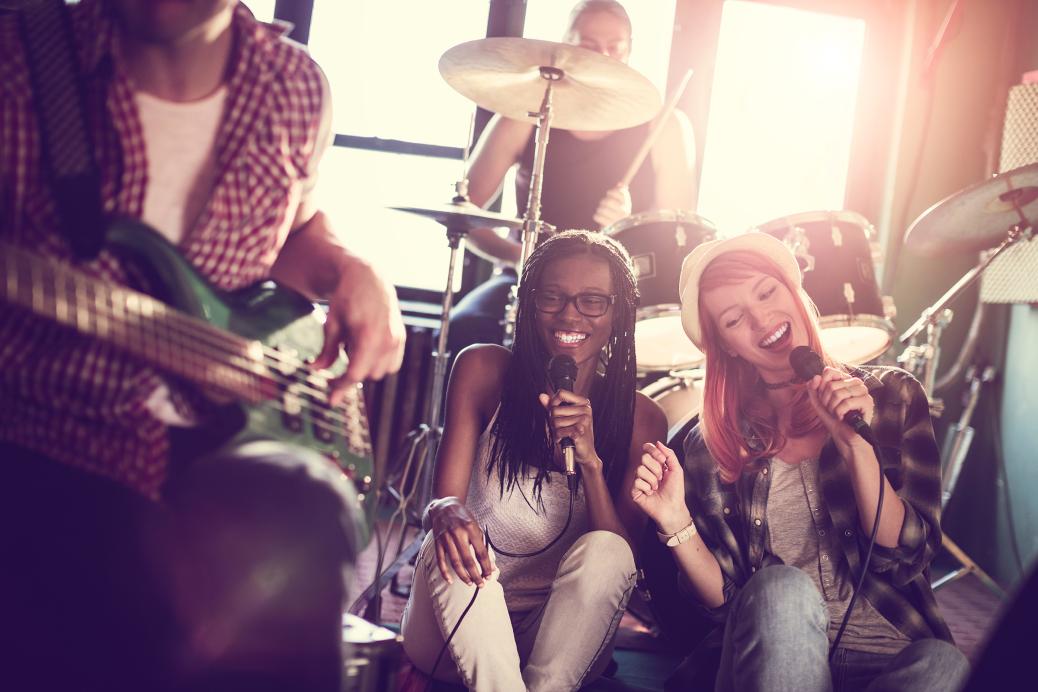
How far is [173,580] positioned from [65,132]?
50cm

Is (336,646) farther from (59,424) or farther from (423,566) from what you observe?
(423,566)

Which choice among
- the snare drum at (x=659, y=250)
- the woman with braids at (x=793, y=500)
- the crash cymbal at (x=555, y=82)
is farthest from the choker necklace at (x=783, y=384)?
the crash cymbal at (x=555, y=82)

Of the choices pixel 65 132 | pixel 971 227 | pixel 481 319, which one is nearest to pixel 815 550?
pixel 65 132

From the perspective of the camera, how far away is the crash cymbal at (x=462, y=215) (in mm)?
3178

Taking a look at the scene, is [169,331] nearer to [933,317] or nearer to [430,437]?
[430,437]

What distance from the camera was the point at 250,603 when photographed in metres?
0.92

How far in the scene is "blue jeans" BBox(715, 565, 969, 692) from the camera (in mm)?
1800

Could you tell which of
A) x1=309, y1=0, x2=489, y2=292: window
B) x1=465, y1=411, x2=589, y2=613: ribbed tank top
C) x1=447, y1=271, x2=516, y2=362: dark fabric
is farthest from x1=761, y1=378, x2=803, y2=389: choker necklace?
x1=309, y1=0, x2=489, y2=292: window

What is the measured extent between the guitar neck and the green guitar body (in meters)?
0.03

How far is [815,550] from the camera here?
84.8 inches

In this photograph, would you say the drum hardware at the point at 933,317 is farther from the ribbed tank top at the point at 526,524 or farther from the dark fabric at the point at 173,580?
the dark fabric at the point at 173,580

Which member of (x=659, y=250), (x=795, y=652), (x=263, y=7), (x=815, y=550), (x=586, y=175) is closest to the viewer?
(x=795, y=652)

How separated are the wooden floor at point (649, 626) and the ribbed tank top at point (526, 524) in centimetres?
44

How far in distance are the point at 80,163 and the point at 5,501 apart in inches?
14.5
